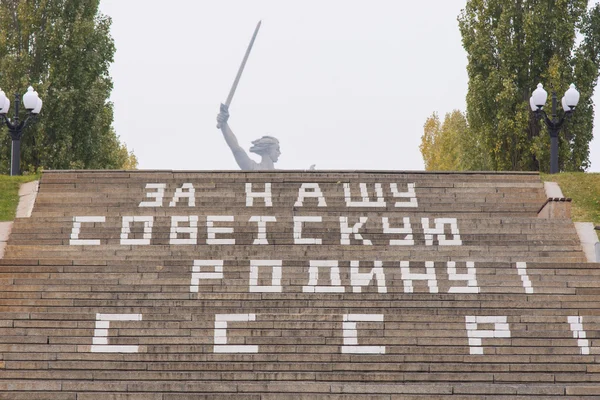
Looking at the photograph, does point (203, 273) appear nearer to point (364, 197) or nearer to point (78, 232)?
point (78, 232)

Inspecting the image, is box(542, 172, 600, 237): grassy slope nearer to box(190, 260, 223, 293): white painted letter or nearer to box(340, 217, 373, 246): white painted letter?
box(340, 217, 373, 246): white painted letter

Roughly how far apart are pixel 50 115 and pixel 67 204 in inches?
495

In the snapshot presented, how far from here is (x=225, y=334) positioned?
20.5m

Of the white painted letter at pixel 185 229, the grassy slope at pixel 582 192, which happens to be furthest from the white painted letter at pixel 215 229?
the grassy slope at pixel 582 192

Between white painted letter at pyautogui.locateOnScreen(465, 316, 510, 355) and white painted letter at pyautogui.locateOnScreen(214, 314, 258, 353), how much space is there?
11.8ft

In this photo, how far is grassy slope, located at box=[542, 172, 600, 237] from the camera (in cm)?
2694

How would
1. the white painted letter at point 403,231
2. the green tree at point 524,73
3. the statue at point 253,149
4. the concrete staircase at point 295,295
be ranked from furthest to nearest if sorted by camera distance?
the statue at point 253,149, the green tree at point 524,73, the white painted letter at point 403,231, the concrete staircase at point 295,295

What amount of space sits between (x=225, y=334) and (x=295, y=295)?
164cm

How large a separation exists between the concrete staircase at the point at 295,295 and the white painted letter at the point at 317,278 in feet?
0.13

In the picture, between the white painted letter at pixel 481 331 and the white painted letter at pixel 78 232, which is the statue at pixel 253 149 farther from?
the white painted letter at pixel 481 331

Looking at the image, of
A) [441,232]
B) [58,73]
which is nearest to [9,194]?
[441,232]

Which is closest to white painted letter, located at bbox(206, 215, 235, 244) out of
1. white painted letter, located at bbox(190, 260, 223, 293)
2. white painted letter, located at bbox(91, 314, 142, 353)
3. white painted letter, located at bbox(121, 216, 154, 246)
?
white painted letter, located at bbox(121, 216, 154, 246)

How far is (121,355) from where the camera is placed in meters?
20.1

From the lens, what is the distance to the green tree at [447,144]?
5491 cm
